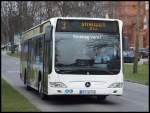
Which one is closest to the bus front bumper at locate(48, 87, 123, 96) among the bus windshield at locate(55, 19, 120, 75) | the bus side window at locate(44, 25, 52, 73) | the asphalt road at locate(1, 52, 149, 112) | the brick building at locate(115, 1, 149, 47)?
the asphalt road at locate(1, 52, 149, 112)

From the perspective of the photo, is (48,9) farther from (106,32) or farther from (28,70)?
(106,32)

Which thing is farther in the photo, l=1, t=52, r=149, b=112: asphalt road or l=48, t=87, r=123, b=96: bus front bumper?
l=48, t=87, r=123, b=96: bus front bumper

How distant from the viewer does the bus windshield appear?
1697cm

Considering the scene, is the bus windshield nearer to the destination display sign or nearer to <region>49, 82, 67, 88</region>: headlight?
the destination display sign

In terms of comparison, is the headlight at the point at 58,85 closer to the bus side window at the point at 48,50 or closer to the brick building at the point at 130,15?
the bus side window at the point at 48,50

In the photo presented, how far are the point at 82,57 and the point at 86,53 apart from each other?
0.59 feet

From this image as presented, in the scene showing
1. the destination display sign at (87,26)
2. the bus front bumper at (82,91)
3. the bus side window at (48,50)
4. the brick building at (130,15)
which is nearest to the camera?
the bus front bumper at (82,91)

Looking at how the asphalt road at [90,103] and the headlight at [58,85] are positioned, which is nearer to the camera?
the asphalt road at [90,103]

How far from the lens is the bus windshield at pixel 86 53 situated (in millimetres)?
16969

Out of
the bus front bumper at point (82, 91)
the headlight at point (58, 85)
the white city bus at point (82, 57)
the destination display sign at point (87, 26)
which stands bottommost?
the bus front bumper at point (82, 91)

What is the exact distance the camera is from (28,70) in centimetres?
2252

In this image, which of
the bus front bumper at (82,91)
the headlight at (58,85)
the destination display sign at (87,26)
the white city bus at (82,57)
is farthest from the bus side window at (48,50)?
the bus front bumper at (82,91)

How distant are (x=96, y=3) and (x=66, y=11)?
4.81m

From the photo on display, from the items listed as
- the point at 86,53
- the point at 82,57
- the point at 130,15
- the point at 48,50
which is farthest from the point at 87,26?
the point at 130,15
